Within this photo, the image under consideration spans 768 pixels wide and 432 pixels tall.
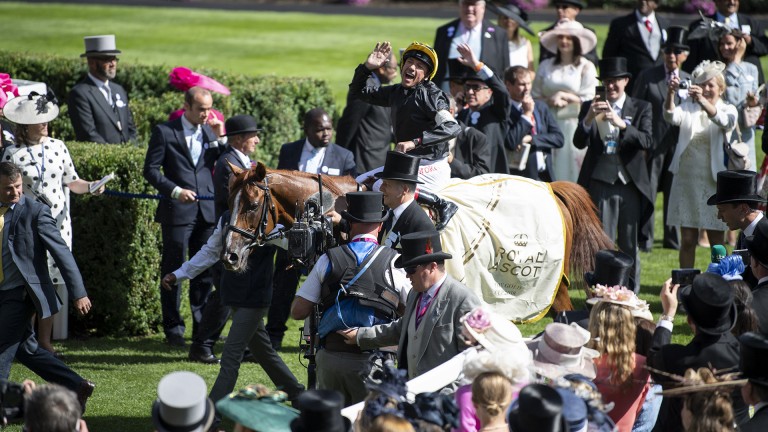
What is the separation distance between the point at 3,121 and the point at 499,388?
7.44 metres

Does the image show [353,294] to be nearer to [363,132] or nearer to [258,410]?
[258,410]

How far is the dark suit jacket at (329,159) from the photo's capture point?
10.4 meters

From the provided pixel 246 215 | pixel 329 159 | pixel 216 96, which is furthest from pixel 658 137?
pixel 246 215

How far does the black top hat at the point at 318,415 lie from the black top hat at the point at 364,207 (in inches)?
90.3

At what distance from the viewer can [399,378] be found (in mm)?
5297

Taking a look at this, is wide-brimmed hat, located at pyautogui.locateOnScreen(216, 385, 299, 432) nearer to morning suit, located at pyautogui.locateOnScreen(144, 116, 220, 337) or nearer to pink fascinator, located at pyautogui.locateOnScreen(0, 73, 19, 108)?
morning suit, located at pyautogui.locateOnScreen(144, 116, 220, 337)

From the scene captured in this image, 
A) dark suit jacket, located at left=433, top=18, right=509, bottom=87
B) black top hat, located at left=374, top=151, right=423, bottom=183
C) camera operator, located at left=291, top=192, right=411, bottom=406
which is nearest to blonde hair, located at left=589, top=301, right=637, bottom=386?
camera operator, located at left=291, top=192, right=411, bottom=406

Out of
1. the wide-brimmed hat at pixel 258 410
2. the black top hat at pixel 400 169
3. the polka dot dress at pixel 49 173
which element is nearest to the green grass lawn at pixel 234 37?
the black top hat at pixel 400 169

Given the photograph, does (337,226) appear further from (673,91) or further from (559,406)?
(673,91)

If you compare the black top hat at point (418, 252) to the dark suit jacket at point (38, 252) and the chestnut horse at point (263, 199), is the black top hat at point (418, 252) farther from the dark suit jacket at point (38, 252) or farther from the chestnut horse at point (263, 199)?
the dark suit jacket at point (38, 252)

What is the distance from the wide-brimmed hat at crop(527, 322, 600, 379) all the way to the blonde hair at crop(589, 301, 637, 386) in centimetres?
15

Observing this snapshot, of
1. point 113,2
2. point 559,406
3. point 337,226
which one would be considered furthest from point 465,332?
point 113,2

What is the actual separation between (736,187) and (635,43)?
6941mm

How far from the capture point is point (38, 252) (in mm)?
8109
